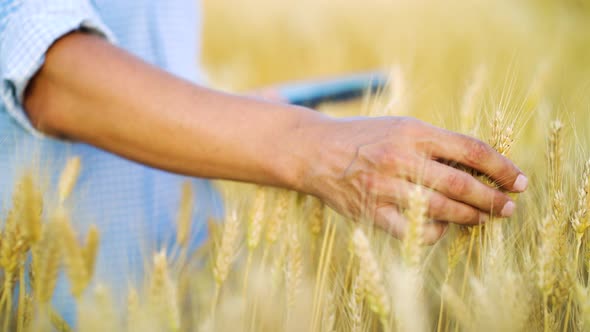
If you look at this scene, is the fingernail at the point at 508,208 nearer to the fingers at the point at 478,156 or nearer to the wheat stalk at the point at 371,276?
the fingers at the point at 478,156

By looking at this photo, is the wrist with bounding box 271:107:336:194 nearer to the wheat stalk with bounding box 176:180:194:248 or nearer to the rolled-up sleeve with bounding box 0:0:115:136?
the wheat stalk with bounding box 176:180:194:248

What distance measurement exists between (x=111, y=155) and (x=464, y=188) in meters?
0.77

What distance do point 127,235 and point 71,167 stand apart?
0.32m

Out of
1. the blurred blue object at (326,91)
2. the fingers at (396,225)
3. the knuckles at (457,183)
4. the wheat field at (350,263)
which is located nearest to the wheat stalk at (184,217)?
the wheat field at (350,263)

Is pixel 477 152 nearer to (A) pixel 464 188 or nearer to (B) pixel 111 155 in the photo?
(A) pixel 464 188

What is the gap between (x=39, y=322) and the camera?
0.56 metres

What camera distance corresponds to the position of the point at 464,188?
619 mm

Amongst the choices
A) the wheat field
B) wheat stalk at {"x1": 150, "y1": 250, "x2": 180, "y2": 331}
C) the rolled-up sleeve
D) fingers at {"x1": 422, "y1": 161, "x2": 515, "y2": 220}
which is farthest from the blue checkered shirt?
fingers at {"x1": 422, "y1": 161, "x2": 515, "y2": 220}

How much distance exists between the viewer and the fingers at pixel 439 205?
2.07ft

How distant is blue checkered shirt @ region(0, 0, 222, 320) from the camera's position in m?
0.75

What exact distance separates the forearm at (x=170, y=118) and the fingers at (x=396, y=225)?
0.43 ft

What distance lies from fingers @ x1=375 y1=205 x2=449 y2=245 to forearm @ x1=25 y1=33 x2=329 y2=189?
5.2 inches

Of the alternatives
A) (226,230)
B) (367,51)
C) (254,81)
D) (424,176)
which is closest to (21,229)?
(226,230)

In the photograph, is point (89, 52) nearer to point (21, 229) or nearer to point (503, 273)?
point (21, 229)
